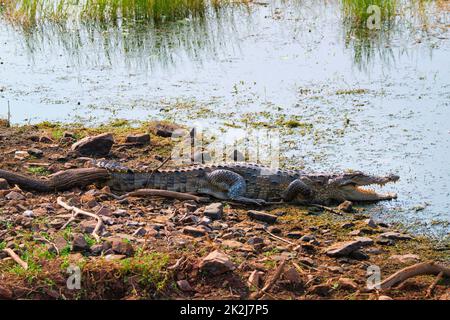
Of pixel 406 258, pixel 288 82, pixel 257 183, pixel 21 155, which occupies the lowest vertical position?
pixel 406 258

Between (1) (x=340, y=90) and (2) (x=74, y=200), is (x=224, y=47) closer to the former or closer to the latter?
(1) (x=340, y=90)

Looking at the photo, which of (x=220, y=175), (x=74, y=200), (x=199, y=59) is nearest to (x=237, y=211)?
(x=220, y=175)

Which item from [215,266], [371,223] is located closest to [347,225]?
[371,223]

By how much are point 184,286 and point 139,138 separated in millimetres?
3402

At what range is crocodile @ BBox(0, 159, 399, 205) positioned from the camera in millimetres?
7176

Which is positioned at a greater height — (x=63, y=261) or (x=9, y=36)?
(x=9, y=36)

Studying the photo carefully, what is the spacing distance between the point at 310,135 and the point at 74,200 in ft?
9.73

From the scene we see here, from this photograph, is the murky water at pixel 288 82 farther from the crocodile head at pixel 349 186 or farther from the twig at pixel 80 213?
the twig at pixel 80 213

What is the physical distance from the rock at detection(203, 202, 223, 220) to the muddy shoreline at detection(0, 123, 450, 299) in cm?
2

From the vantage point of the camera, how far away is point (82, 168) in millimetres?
7145

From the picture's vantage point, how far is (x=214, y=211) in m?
6.54

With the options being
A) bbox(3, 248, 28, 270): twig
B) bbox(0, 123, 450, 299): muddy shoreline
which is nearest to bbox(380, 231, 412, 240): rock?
bbox(0, 123, 450, 299): muddy shoreline

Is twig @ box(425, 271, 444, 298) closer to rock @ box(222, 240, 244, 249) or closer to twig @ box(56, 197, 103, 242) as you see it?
rock @ box(222, 240, 244, 249)

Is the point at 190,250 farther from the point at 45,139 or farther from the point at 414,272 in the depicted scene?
the point at 45,139
